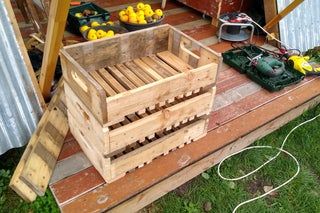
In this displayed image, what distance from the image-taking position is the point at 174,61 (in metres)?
2.25

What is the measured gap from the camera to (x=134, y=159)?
6.41ft

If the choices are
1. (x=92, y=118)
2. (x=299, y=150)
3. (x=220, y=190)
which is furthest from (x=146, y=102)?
(x=299, y=150)

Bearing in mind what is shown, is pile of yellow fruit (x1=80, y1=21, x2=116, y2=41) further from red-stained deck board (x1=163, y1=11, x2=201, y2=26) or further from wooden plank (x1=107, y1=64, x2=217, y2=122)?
wooden plank (x1=107, y1=64, x2=217, y2=122)

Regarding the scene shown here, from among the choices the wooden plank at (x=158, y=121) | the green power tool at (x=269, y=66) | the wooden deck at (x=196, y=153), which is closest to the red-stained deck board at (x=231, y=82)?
the wooden deck at (x=196, y=153)

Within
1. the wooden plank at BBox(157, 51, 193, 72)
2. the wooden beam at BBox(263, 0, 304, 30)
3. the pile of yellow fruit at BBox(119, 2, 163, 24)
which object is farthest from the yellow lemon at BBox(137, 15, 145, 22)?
the wooden beam at BBox(263, 0, 304, 30)

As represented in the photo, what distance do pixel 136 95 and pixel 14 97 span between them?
90 cm

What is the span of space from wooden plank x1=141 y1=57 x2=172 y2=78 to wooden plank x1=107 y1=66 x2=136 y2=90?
23 centimetres

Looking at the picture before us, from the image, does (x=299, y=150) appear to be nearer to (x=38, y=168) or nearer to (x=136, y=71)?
(x=136, y=71)

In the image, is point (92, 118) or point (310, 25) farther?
point (310, 25)

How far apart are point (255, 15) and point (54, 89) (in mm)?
2703

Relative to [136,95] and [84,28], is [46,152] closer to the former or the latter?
[136,95]

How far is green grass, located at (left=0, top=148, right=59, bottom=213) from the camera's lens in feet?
6.50

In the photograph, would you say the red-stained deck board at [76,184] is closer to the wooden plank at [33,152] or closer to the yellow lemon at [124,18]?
the wooden plank at [33,152]

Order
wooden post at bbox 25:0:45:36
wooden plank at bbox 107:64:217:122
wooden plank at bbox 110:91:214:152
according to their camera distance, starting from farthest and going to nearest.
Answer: wooden post at bbox 25:0:45:36, wooden plank at bbox 110:91:214:152, wooden plank at bbox 107:64:217:122
